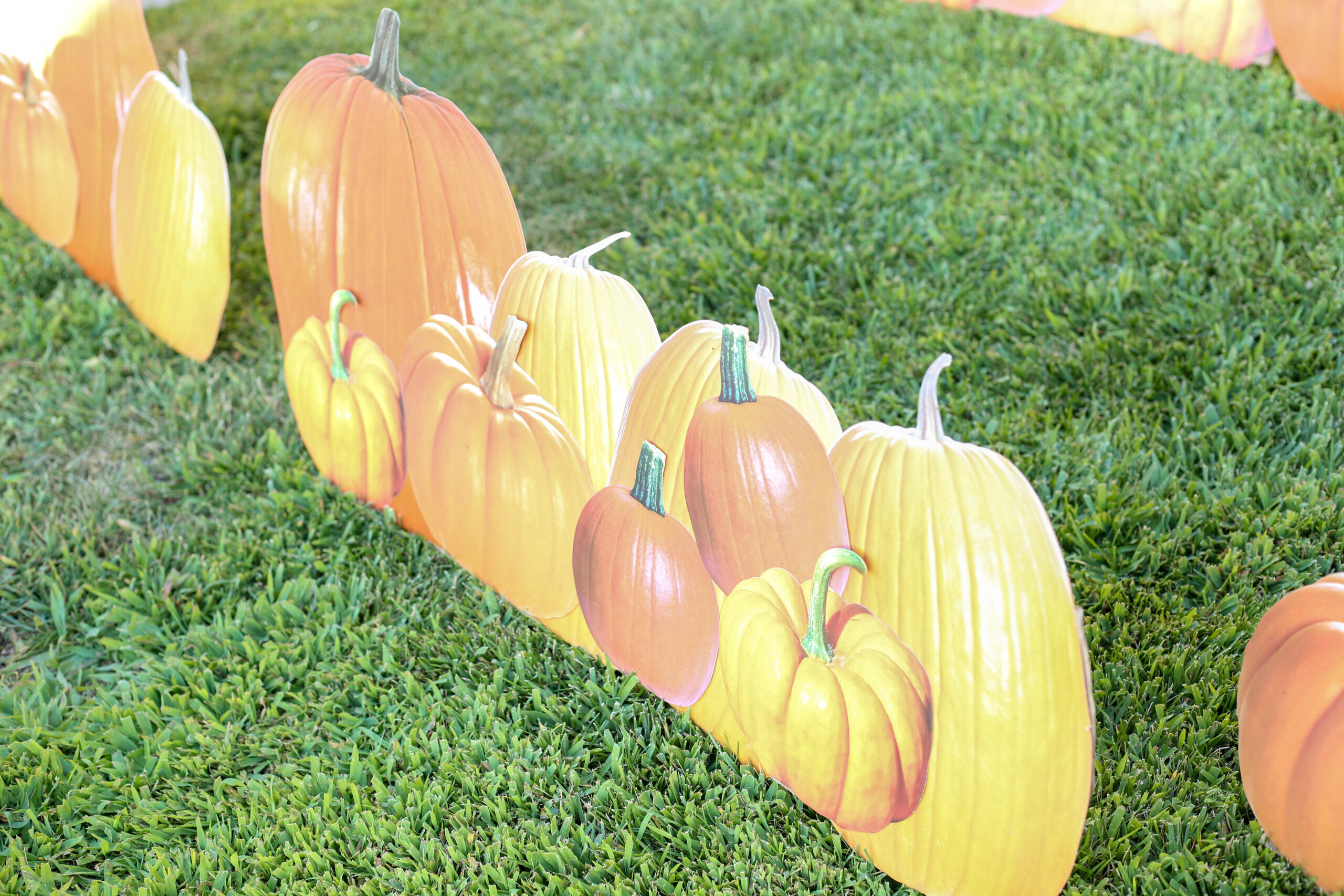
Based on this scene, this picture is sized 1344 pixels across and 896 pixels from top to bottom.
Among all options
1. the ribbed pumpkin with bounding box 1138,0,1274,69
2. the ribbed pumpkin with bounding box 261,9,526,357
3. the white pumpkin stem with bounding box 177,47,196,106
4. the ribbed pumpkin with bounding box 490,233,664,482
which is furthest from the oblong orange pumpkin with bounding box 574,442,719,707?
the ribbed pumpkin with bounding box 1138,0,1274,69

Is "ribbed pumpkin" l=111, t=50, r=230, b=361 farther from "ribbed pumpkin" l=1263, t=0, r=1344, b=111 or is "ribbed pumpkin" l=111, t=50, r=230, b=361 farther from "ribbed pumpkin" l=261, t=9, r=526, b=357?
"ribbed pumpkin" l=1263, t=0, r=1344, b=111

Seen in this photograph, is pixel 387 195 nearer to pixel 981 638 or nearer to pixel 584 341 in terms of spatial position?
pixel 584 341

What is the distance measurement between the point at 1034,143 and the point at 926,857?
2420 mm

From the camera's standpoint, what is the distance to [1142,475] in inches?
89.0

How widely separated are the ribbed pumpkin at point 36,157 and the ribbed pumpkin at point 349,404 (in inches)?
46.3

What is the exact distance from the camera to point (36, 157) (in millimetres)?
3049

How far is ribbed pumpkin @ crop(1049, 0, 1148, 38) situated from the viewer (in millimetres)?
3547

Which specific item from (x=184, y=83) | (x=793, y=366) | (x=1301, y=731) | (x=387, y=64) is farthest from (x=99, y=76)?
(x=1301, y=731)

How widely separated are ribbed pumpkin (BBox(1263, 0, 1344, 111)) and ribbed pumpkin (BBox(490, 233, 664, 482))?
2.19 metres

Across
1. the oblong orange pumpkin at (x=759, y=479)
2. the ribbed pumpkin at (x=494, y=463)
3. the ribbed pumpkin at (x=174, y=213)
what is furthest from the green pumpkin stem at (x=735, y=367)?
the ribbed pumpkin at (x=174, y=213)

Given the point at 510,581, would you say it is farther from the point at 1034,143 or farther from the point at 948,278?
the point at 1034,143

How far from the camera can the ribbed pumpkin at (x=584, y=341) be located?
1.82 m

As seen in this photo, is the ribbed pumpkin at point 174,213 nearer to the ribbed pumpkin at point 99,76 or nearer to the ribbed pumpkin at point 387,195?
the ribbed pumpkin at point 99,76

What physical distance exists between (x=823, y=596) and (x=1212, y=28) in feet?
9.08
